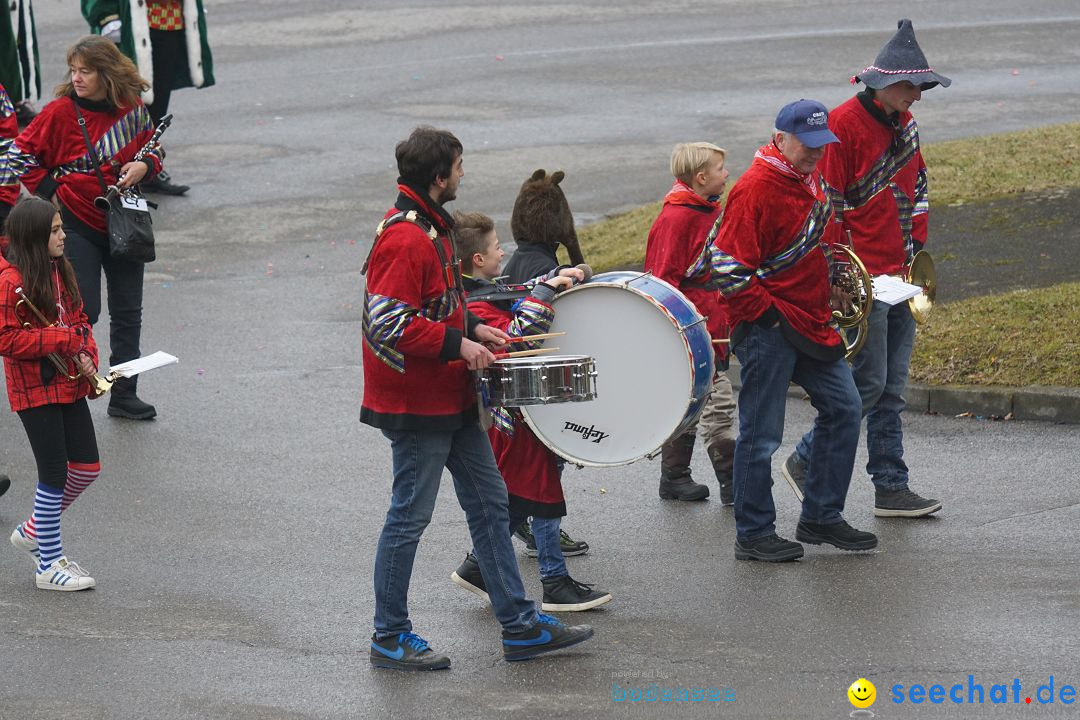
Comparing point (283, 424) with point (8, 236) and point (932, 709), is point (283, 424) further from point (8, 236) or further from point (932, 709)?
point (932, 709)

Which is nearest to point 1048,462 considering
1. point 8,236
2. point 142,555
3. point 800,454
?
point 800,454

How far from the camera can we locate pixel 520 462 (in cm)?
655

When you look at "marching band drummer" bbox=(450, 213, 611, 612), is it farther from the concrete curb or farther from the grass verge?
the grass verge

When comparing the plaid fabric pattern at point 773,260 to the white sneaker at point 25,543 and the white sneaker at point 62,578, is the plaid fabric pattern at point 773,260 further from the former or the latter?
the white sneaker at point 25,543

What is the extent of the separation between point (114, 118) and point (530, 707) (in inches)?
189

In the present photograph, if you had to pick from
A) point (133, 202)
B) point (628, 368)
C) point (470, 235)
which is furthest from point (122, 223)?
point (628, 368)

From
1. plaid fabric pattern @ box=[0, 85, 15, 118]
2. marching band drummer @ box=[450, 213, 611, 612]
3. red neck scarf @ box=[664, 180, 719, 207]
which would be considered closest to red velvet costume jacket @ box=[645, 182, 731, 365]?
red neck scarf @ box=[664, 180, 719, 207]

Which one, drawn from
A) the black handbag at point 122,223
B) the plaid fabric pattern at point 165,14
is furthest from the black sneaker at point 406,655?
the plaid fabric pattern at point 165,14

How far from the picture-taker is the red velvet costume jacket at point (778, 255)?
264 inches

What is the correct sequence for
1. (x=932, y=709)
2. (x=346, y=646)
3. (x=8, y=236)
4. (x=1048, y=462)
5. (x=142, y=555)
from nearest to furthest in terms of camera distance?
1. (x=932, y=709)
2. (x=346, y=646)
3. (x=8, y=236)
4. (x=142, y=555)
5. (x=1048, y=462)

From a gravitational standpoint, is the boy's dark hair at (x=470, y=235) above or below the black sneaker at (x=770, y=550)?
above

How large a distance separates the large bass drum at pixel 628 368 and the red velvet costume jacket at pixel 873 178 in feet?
4.08

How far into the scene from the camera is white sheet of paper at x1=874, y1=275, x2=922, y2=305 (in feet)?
22.9

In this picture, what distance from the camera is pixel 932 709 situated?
17.5ft
